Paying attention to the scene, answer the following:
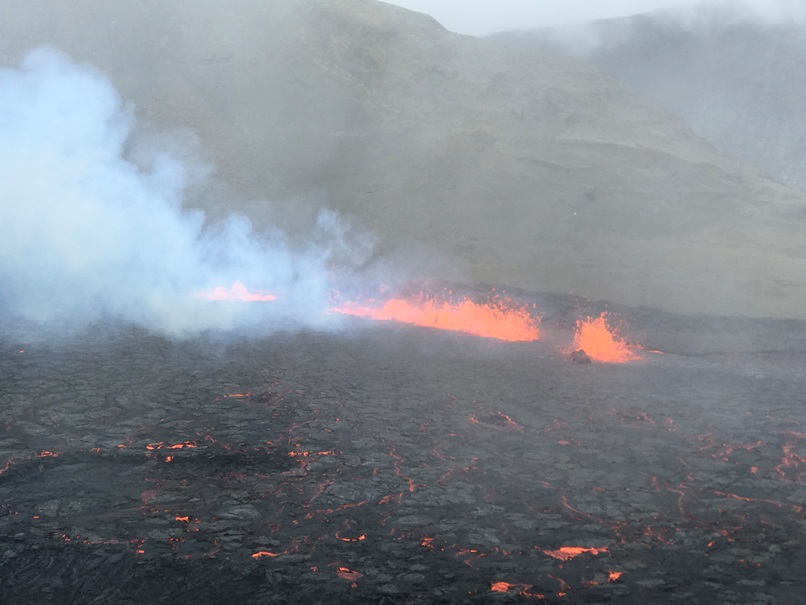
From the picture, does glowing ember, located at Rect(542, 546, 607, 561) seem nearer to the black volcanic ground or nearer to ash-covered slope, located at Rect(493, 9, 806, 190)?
the black volcanic ground

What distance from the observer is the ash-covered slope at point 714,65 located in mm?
44500

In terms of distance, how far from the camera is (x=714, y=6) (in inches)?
1849

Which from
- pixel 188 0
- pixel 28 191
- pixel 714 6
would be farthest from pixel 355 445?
pixel 714 6

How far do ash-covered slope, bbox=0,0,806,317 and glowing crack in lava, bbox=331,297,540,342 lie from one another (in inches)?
188

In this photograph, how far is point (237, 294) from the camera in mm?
19234

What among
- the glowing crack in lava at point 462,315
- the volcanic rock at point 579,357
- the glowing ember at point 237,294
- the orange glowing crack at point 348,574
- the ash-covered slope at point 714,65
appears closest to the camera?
the orange glowing crack at point 348,574

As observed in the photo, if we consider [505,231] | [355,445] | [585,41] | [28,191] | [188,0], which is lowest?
[355,445]

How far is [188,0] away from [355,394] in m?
35.1

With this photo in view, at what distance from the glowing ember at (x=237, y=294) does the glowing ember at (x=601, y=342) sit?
27.0ft

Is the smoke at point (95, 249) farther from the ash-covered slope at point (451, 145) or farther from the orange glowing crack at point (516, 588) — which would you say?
the orange glowing crack at point (516, 588)

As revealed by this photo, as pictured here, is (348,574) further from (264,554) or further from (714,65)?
(714,65)

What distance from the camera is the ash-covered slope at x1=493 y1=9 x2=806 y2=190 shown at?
44.5 meters

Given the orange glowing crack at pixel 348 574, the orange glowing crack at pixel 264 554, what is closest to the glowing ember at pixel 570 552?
the orange glowing crack at pixel 348 574

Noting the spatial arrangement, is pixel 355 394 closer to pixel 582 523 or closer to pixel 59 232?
pixel 582 523
